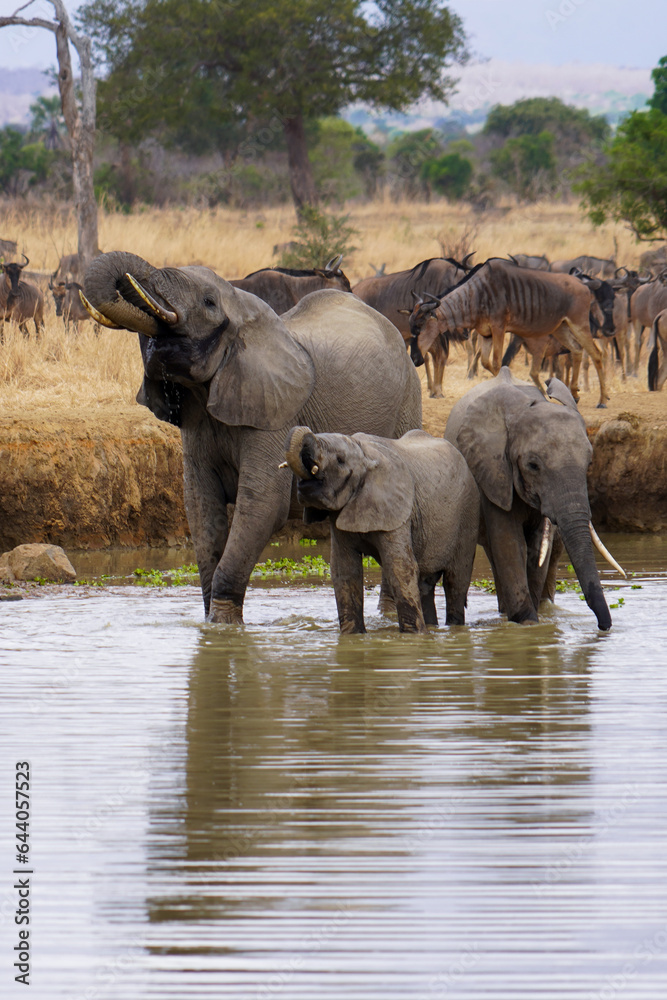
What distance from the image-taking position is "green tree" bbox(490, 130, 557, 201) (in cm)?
4553

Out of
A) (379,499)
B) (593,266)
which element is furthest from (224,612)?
(593,266)

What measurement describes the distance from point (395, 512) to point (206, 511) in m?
1.17

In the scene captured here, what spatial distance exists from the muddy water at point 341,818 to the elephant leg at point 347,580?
20 centimetres

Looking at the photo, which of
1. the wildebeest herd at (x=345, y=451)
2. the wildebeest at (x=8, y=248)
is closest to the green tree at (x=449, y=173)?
the wildebeest at (x=8, y=248)

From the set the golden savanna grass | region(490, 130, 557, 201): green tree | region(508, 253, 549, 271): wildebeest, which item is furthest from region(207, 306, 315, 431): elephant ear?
region(490, 130, 557, 201): green tree

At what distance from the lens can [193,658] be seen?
6.66m

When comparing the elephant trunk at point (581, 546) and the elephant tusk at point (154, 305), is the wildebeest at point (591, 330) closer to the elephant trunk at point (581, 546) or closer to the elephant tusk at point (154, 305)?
the elephant trunk at point (581, 546)

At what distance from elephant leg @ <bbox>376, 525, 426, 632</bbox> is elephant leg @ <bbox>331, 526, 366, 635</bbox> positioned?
0.54ft

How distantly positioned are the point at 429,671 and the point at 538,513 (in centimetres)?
172

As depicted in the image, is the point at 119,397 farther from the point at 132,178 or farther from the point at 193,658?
the point at 132,178

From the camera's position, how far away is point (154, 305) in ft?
21.2

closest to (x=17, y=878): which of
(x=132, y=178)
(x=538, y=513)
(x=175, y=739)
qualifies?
(x=175, y=739)

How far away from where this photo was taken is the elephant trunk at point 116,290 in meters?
6.29

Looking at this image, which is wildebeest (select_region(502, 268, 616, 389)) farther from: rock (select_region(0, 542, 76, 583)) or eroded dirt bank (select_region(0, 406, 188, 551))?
rock (select_region(0, 542, 76, 583))
